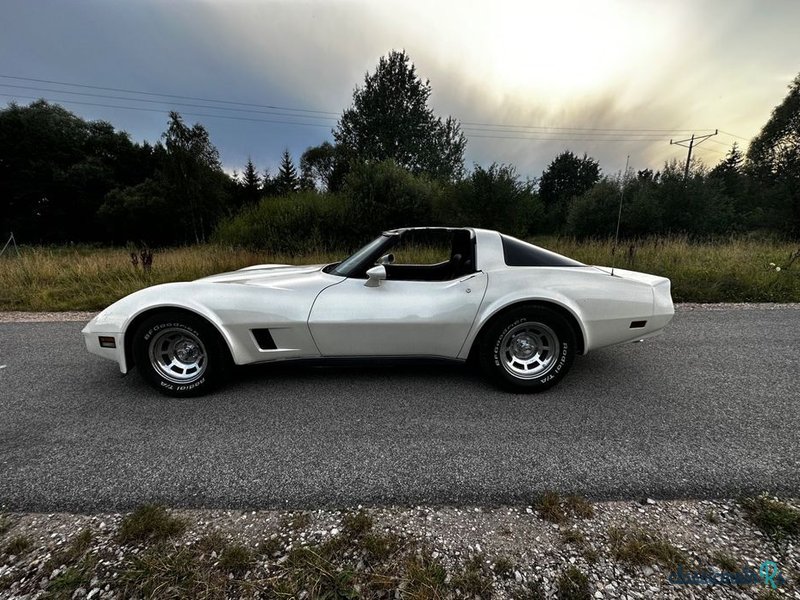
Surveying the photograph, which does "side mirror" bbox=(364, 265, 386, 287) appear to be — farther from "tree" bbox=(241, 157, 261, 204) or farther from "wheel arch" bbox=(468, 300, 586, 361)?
"tree" bbox=(241, 157, 261, 204)

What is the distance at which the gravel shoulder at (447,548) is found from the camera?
1.28 meters

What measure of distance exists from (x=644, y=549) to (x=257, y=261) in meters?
9.45

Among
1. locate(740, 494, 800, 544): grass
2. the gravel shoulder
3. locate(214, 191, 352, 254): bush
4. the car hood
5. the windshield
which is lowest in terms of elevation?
the gravel shoulder

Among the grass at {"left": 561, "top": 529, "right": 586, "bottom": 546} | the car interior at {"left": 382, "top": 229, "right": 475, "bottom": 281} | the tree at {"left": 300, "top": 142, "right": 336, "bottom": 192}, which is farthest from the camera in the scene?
the tree at {"left": 300, "top": 142, "right": 336, "bottom": 192}

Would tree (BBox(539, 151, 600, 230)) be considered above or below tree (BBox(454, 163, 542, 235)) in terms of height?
above

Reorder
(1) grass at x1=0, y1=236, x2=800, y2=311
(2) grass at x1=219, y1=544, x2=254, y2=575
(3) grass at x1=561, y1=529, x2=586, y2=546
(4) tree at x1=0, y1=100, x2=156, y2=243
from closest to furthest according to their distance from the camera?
(2) grass at x1=219, y1=544, x2=254, y2=575
(3) grass at x1=561, y1=529, x2=586, y2=546
(1) grass at x1=0, y1=236, x2=800, y2=311
(4) tree at x1=0, y1=100, x2=156, y2=243

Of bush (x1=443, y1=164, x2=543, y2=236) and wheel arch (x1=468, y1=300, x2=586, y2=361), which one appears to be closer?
wheel arch (x1=468, y1=300, x2=586, y2=361)

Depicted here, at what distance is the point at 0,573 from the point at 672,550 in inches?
101

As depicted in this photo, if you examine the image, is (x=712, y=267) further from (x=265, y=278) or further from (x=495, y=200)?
(x=265, y=278)

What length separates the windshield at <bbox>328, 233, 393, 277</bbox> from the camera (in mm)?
2879

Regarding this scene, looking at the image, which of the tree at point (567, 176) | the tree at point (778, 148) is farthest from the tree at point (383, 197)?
the tree at point (567, 176)

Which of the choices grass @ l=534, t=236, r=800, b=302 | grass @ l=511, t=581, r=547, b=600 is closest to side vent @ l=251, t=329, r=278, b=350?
grass @ l=511, t=581, r=547, b=600

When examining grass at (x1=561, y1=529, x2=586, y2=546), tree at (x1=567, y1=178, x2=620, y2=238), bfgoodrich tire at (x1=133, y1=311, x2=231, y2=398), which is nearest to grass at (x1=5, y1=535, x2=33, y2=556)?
bfgoodrich tire at (x1=133, y1=311, x2=231, y2=398)

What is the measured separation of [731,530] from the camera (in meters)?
1.52
